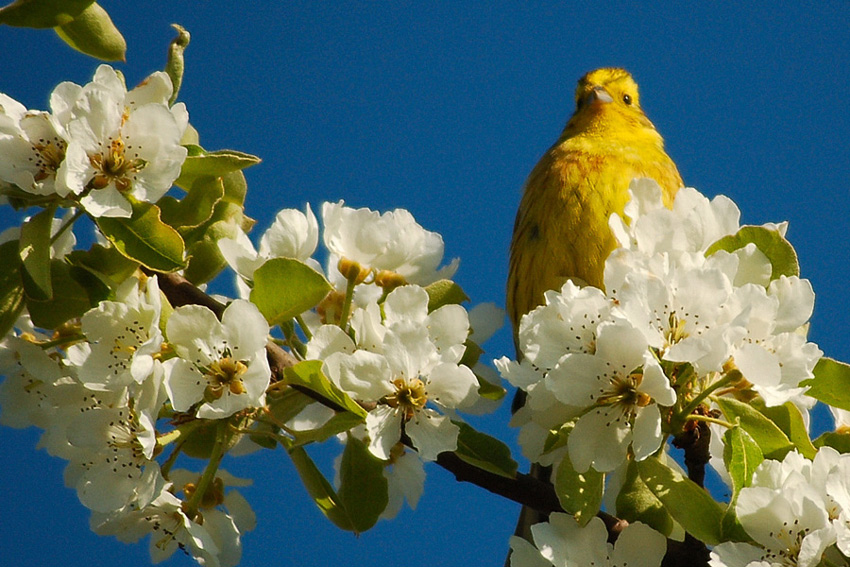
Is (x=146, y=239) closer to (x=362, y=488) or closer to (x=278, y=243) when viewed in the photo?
(x=278, y=243)

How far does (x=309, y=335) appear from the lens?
2.17 meters

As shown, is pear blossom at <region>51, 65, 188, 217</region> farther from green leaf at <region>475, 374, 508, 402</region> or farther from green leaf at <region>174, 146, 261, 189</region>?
green leaf at <region>475, 374, 508, 402</region>

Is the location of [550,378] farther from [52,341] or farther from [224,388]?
[52,341]

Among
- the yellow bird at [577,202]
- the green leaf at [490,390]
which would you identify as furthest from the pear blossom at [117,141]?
the yellow bird at [577,202]

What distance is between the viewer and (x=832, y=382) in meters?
1.98

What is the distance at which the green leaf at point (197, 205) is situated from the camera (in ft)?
6.72

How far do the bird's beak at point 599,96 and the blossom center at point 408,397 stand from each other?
3.95 m

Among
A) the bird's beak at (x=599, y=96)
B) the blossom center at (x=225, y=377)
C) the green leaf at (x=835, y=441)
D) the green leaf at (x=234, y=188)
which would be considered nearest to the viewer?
the blossom center at (x=225, y=377)

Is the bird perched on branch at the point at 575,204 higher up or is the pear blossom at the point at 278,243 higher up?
the bird perched on branch at the point at 575,204

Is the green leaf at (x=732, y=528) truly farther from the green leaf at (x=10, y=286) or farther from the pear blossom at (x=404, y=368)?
the green leaf at (x=10, y=286)

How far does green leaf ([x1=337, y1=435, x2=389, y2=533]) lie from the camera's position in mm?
2154

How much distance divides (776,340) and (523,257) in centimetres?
262

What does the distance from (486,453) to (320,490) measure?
40 cm

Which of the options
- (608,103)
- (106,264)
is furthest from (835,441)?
(608,103)
